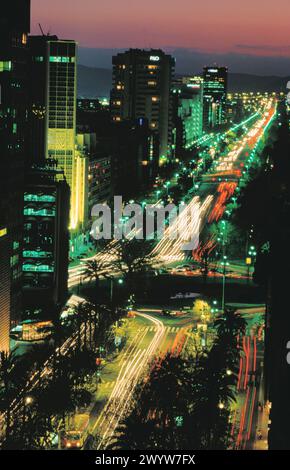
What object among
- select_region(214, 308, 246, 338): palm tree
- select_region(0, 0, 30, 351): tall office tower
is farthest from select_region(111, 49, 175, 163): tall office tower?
select_region(214, 308, 246, 338): palm tree

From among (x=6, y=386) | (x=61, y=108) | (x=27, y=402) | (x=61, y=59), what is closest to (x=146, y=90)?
(x=61, y=59)

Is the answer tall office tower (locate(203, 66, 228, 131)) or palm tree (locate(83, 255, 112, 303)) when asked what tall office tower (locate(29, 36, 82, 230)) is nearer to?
palm tree (locate(83, 255, 112, 303))

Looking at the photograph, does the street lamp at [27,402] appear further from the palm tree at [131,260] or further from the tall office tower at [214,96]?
the tall office tower at [214,96]

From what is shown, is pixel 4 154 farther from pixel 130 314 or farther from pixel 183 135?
pixel 183 135

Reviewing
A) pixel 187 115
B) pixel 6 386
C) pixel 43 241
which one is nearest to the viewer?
pixel 6 386

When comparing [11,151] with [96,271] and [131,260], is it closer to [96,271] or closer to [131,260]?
[96,271]
